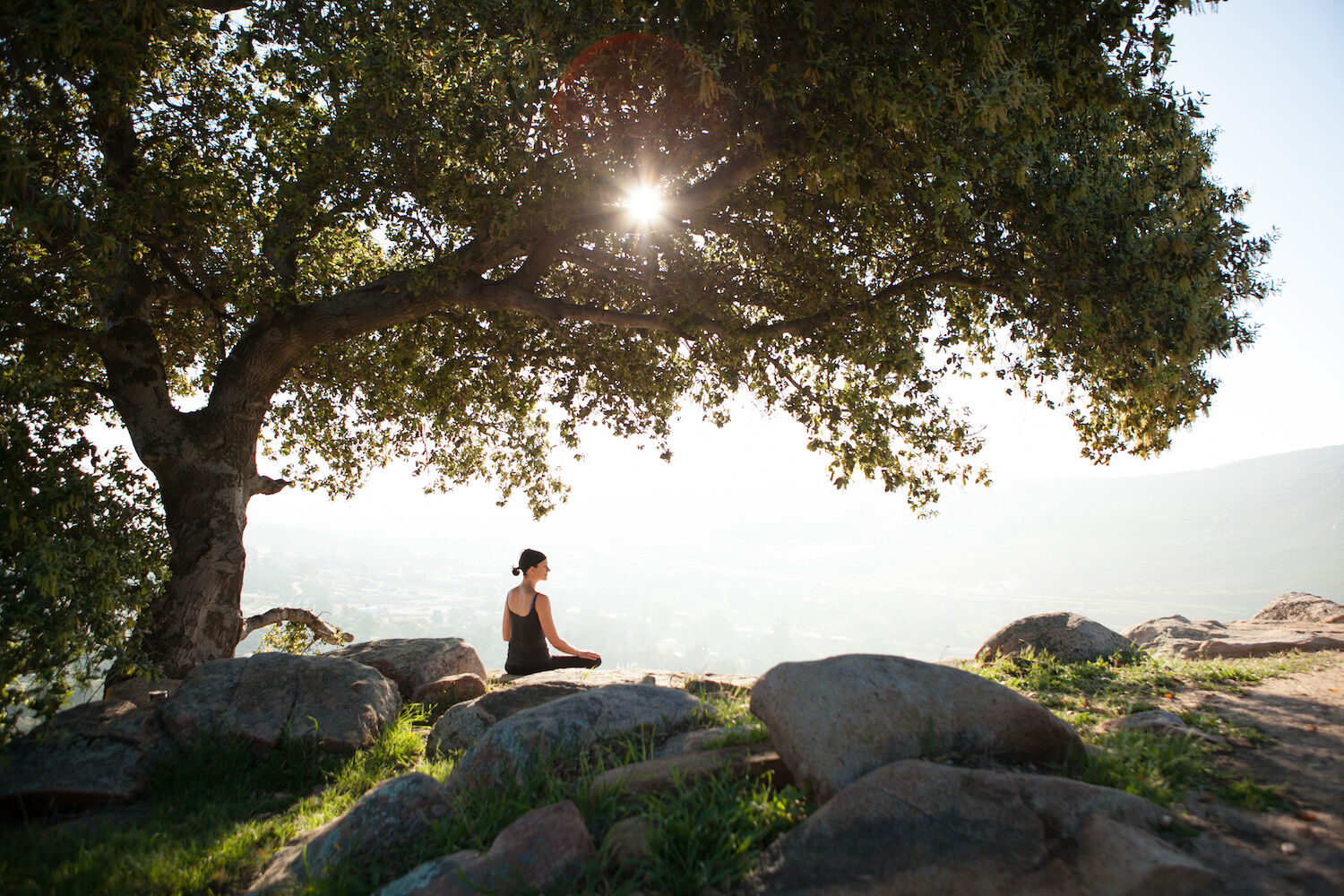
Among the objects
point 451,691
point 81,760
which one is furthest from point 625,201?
point 81,760

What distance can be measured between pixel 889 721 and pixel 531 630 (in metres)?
7.01

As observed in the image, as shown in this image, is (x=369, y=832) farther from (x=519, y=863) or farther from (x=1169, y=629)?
(x=1169, y=629)

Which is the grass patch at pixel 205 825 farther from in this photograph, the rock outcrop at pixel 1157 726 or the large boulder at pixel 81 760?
the rock outcrop at pixel 1157 726

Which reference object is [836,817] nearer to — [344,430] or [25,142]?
[25,142]

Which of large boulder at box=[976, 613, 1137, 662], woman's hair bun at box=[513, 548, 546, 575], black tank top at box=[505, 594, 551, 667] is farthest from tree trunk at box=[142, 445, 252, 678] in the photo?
large boulder at box=[976, 613, 1137, 662]

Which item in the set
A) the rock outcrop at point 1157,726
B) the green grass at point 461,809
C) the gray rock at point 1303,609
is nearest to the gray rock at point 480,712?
the green grass at point 461,809

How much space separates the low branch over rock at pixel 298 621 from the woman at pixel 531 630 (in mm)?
4056

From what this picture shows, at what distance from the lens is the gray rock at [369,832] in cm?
484

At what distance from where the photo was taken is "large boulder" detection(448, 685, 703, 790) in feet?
18.7

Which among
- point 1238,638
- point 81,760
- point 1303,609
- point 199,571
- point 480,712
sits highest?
point 199,571

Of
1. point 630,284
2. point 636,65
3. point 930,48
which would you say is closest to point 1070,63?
point 930,48

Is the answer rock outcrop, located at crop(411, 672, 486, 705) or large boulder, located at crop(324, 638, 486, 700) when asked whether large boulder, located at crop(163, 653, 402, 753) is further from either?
large boulder, located at crop(324, 638, 486, 700)

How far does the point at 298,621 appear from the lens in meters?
14.7

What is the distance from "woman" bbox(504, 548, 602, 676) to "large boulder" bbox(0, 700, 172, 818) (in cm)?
461
